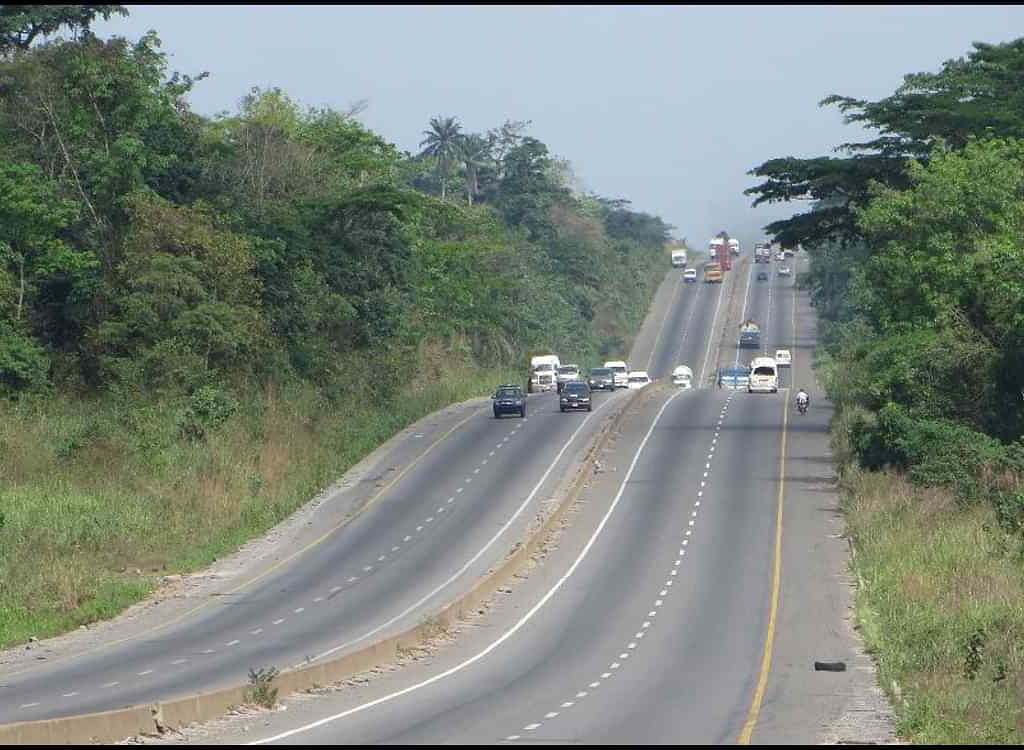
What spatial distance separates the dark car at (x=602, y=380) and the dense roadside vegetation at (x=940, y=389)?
45.0 feet

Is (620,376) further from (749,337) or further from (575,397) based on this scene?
(749,337)

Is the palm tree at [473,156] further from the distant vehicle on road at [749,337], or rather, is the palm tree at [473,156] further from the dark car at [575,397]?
the dark car at [575,397]

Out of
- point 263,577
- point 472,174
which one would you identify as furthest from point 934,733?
point 472,174

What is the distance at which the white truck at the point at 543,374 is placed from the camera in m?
101

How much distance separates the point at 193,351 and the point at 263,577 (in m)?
21.4

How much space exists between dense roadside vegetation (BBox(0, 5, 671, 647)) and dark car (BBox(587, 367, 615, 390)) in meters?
7.00

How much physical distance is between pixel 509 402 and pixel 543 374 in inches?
976

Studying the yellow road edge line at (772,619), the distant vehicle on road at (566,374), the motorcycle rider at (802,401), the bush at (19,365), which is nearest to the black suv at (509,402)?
the yellow road edge line at (772,619)

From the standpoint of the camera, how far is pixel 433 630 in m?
38.2

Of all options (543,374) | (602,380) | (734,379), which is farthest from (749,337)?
(602,380)

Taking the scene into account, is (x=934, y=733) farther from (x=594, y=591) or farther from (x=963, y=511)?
(x=963, y=511)

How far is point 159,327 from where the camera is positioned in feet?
223

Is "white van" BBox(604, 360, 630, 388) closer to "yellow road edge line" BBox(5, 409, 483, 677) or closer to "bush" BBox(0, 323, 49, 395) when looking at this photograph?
"yellow road edge line" BBox(5, 409, 483, 677)

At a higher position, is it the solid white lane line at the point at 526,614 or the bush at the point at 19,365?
the bush at the point at 19,365
